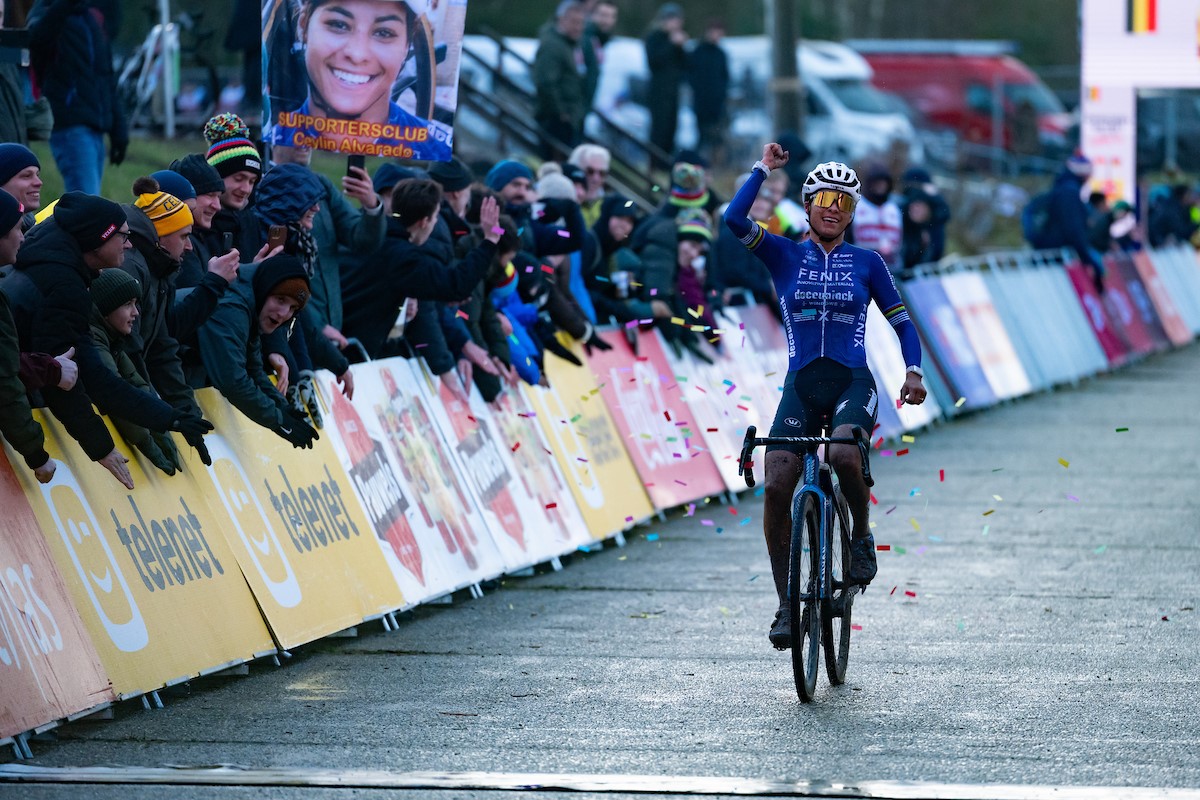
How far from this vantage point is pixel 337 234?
451 inches

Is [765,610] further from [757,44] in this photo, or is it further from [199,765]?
[757,44]

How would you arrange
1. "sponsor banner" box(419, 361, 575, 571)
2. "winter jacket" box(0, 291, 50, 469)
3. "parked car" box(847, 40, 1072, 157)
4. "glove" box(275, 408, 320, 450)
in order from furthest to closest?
"parked car" box(847, 40, 1072, 157) < "sponsor banner" box(419, 361, 575, 571) < "glove" box(275, 408, 320, 450) < "winter jacket" box(0, 291, 50, 469)

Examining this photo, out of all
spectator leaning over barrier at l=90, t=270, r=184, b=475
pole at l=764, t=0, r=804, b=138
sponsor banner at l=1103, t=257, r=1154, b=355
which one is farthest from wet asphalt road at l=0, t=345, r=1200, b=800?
sponsor banner at l=1103, t=257, r=1154, b=355

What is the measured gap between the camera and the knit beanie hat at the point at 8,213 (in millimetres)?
8094

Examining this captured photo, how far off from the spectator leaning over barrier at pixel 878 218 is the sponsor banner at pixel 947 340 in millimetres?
569

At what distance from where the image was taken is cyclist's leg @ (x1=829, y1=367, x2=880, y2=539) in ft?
29.3

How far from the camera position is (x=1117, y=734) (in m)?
7.80

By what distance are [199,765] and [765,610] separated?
166 inches

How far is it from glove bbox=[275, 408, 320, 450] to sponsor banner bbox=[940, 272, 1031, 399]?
43.4 ft

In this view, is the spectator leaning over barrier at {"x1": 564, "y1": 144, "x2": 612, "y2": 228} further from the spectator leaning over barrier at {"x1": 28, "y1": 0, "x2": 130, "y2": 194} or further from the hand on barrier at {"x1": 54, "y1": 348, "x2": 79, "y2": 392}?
the hand on barrier at {"x1": 54, "y1": 348, "x2": 79, "y2": 392}

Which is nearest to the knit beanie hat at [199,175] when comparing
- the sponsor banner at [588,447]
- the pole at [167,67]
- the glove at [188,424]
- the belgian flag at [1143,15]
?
the glove at [188,424]

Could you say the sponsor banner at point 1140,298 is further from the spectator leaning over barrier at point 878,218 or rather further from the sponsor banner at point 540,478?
the sponsor banner at point 540,478

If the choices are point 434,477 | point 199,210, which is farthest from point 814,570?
point 199,210

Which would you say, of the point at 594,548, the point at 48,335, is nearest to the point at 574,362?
the point at 594,548
